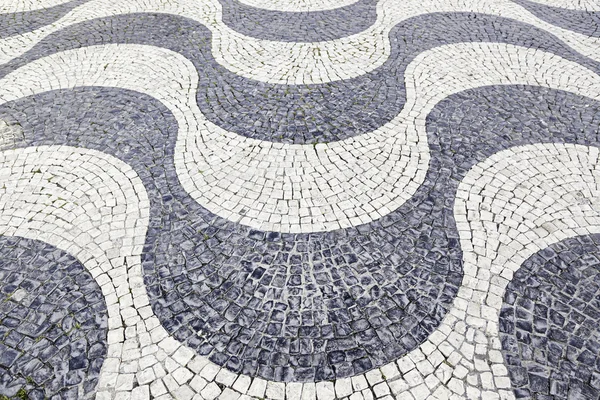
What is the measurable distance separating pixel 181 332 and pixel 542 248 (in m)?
4.61

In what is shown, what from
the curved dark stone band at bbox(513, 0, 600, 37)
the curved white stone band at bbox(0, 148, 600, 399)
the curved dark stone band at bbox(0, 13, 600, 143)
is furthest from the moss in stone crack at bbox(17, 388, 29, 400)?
the curved dark stone band at bbox(513, 0, 600, 37)

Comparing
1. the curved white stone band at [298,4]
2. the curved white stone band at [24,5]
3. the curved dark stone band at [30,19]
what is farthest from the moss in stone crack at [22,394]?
the curved white stone band at [24,5]

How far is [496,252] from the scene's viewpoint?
5719 mm

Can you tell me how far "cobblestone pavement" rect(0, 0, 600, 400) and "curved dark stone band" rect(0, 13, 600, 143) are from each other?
2.5 inches

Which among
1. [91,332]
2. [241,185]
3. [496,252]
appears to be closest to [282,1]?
[241,185]

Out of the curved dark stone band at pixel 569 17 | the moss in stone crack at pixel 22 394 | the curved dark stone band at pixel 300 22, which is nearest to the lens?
the moss in stone crack at pixel 22 394

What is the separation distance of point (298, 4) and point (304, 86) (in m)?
4.55

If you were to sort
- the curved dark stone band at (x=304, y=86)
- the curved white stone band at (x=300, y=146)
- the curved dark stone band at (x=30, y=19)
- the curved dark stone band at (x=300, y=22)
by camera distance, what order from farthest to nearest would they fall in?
the curved dark stone band at (x=30, y=19) → the curved dark stone band at (x=300, y=22) → the curved dark stone band at (x=304, y=86) → the curved white stone band at (x=300, y=146)

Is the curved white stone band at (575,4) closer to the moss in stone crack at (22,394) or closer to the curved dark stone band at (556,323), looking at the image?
the curved dark stone band at (556,323)

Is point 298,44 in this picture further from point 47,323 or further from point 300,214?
point 47,323

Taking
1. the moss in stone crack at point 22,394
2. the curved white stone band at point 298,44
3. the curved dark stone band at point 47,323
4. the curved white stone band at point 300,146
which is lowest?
the moss in stone crack at point 22,394

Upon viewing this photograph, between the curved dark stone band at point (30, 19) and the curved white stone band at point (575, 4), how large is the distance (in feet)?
42.2

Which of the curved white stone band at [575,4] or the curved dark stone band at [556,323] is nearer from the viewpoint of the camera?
the curved dark stone band at [556,323]

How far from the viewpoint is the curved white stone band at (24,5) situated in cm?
1191
